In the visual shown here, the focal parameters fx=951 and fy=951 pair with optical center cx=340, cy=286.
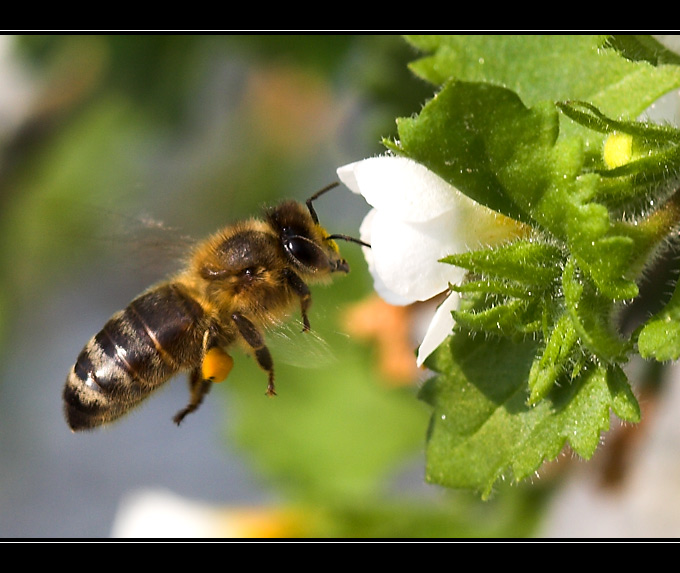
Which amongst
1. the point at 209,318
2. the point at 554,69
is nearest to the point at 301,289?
the point at 209,318

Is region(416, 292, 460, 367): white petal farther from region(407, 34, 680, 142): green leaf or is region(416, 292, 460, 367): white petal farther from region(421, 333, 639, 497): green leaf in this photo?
region(407, 34, 680, 142): green leaf

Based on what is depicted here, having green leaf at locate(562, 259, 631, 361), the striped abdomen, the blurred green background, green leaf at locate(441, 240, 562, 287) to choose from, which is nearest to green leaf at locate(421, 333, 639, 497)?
green leaf at locate(562, 259, 631, 361)

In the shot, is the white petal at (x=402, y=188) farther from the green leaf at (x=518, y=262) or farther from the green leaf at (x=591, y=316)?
the green leaf at (x=591, y=316)

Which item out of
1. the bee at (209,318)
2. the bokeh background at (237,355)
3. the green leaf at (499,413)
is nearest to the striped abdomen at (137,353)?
the bee at (209,318)

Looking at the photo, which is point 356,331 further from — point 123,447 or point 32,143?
point 123,447

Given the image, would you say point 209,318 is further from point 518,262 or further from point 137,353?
point 518,262

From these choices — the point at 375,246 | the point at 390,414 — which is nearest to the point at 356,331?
the point at 390,414
